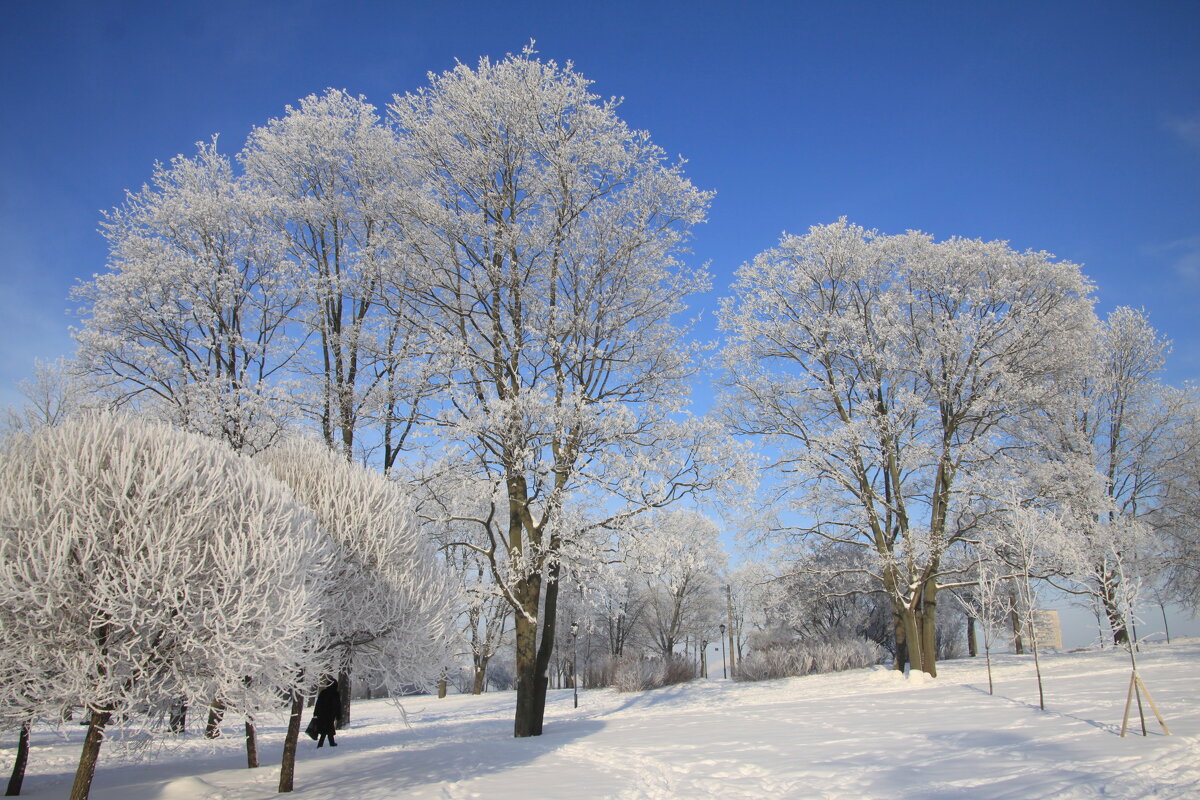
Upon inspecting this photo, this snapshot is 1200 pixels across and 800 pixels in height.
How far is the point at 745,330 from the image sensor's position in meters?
20.1

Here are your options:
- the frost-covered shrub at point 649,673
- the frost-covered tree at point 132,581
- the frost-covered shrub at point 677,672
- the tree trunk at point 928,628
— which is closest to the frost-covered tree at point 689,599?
the frost-covered shrub at point 677,672

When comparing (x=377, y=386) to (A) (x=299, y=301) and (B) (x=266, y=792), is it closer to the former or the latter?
(A) (x=299, y=301)

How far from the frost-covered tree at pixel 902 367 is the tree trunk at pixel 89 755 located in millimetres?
16183

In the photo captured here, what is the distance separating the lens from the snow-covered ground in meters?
7.37

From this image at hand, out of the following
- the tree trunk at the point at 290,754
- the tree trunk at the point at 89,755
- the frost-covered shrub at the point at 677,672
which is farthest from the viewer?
the frost-covered shrub at the point at 677,672

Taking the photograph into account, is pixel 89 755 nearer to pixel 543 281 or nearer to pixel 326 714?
pixel 326 714

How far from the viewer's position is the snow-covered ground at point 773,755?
7.37 metres

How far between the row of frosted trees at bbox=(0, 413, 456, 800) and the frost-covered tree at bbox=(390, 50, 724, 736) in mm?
5349

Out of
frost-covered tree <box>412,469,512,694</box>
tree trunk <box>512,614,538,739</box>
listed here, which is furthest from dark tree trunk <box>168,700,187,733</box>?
tree trunk <box>512,614,538,739</box>

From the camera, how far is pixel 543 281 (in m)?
14.8

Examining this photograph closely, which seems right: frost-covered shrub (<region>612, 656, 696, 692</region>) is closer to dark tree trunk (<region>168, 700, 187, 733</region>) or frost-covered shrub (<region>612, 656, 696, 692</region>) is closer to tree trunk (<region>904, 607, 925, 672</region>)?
tree trunk (<region>904, 607, 925, 672</region>)

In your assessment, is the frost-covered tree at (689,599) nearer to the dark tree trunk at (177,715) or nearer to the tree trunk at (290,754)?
the tree trunk at (290,754)

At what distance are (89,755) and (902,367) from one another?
64.4ft

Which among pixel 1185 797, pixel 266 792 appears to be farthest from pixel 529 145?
pixel 1185 797
